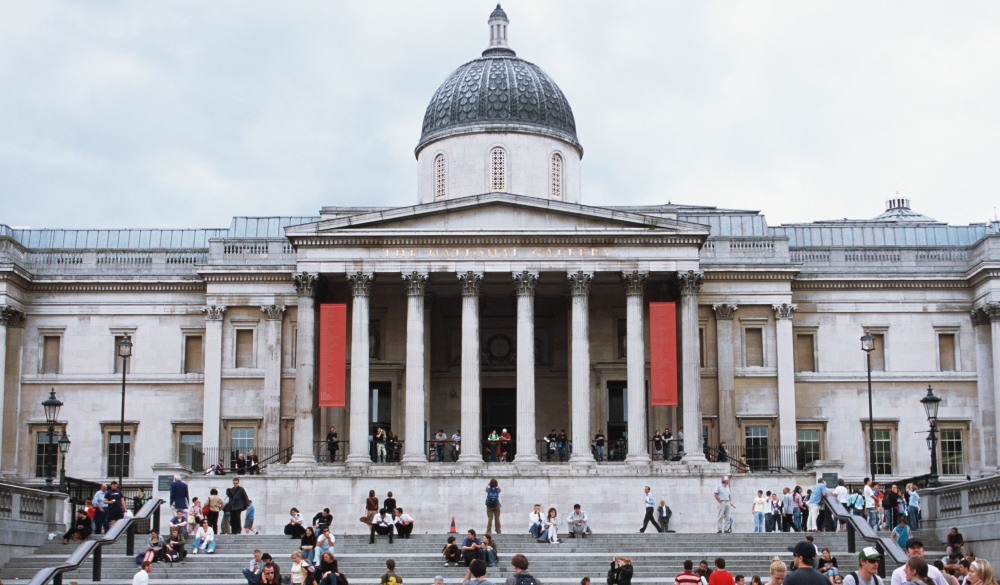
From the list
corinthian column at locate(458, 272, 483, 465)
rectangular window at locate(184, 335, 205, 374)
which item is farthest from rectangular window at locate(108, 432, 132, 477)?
corinthian column at locate(458, 272, 483, 465)

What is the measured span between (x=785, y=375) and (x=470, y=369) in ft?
45.6

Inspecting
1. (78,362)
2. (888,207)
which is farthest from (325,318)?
(888,207)

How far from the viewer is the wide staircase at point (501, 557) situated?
107 ft

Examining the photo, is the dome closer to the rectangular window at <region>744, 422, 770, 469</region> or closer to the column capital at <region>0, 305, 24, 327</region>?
the rectangular window at <region>744, 422, 770, 469</region>

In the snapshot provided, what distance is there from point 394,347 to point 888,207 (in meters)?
37.6

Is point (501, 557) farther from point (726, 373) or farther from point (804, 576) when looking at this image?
point (726, 373)

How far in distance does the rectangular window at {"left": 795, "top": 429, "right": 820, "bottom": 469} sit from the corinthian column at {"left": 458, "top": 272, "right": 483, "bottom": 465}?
1481 cm

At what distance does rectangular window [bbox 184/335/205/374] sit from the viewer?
56.1m

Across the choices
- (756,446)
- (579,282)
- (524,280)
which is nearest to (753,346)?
(756,446)

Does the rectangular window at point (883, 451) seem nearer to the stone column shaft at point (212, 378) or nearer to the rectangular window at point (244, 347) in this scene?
the rectangular window at point (244, 347)

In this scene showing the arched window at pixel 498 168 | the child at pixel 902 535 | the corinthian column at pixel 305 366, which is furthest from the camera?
the arched window at pixel 498 168

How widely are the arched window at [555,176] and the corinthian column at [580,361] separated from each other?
6.73 metres

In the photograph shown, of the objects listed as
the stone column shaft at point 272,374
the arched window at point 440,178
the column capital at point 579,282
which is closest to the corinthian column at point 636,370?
the column capital at point 579,282

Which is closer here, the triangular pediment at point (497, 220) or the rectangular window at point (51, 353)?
the triangular pediment at point (497, 220)
